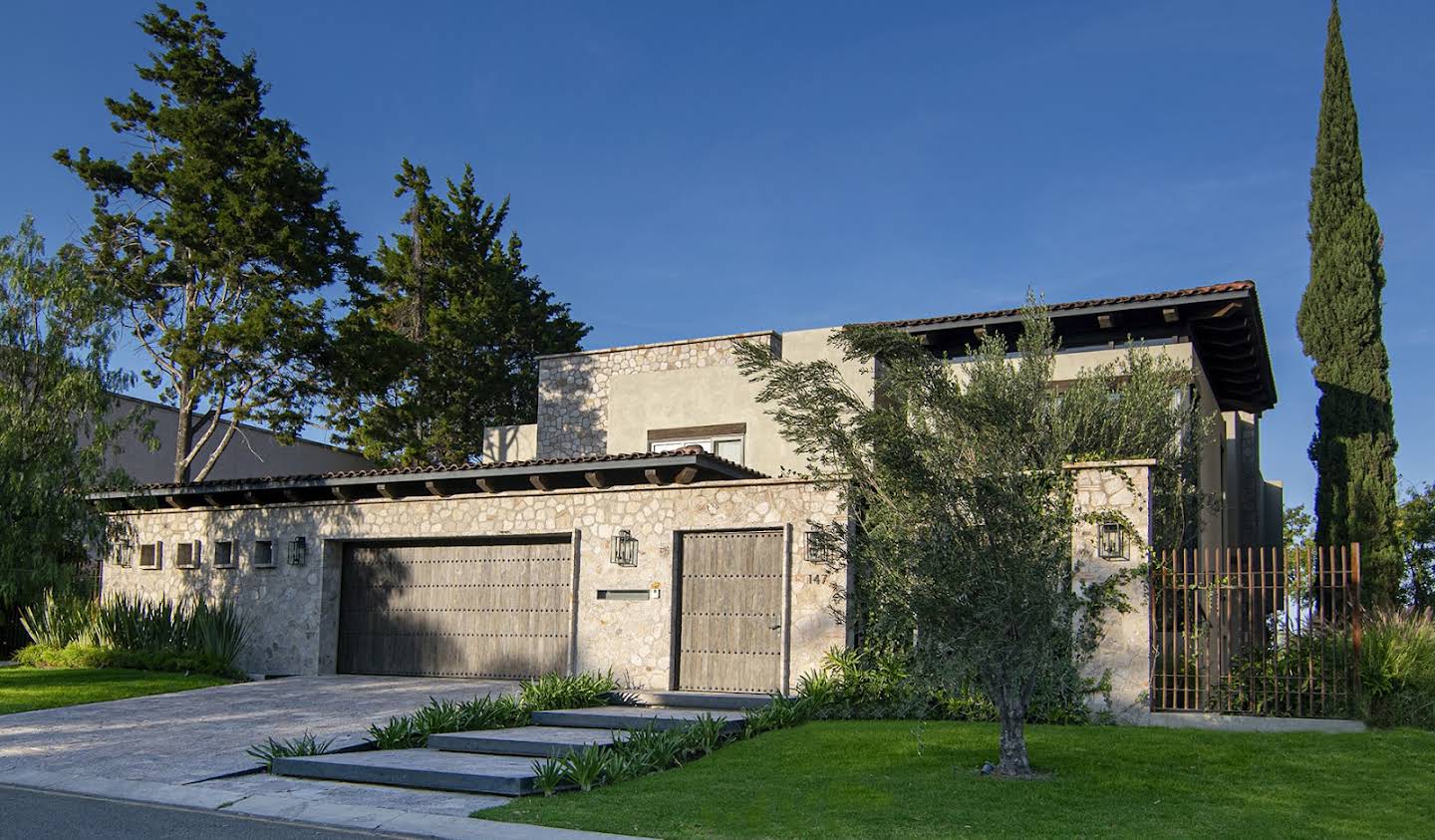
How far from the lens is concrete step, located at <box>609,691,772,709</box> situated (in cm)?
1400

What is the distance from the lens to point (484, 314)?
3794 cm

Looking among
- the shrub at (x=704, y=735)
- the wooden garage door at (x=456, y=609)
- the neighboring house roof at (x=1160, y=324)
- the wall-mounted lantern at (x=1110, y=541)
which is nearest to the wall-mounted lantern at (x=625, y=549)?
the wooden garage door at (x=456, y=609)

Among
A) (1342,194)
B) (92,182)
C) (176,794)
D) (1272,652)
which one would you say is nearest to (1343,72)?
(1342,194)

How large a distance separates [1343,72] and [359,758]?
21.6m

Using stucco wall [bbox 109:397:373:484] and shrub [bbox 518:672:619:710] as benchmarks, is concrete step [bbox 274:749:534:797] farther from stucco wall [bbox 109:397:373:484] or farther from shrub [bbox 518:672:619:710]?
stucco wall [bbox 109:397:373:484]

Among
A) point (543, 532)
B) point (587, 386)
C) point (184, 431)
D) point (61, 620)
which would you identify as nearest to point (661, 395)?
point (587, 386)

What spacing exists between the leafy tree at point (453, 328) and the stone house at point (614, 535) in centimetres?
1342

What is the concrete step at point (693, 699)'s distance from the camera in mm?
14000

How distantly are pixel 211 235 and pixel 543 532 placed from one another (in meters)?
16.0

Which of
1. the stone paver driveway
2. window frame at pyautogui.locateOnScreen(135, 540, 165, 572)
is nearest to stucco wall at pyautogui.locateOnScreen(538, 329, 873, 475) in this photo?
the stone paver driveway

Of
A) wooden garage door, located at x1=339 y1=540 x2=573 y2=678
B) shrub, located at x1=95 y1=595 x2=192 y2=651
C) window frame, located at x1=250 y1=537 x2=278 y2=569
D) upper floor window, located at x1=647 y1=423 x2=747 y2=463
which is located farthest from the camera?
upper floor window, located at x1=647 y1=423 x2=747 y2=463

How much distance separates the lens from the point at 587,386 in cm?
2461

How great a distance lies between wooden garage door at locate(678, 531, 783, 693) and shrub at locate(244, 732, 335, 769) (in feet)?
18.3

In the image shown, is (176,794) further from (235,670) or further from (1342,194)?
(1342,194)
